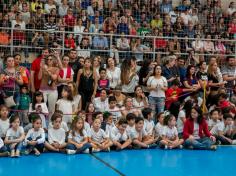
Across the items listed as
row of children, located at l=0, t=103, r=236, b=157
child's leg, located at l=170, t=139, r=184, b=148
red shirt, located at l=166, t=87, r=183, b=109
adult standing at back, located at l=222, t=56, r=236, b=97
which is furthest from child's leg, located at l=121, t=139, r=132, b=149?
adult standing at back, located at l=222, t=56, r=236, b=97

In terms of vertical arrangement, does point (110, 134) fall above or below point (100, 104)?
below

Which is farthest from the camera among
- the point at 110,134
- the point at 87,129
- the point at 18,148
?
the point at 110,134

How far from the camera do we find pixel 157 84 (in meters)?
10.7

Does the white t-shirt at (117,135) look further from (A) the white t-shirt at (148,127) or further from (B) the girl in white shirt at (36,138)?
(B) the girl in white shirt at (36,138)

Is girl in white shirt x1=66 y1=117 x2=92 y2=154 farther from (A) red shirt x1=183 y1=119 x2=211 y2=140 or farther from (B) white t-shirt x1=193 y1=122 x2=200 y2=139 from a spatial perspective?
(B) white t-shirt x1=193 y1=122 x2=200 y2=139

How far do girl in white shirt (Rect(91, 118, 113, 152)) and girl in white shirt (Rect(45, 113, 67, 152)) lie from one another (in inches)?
23.5

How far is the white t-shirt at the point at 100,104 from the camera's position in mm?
10523

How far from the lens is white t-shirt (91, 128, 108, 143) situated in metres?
9.69

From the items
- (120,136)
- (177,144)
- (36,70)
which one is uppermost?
(36,70)

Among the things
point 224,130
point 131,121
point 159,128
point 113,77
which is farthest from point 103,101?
point 224,130

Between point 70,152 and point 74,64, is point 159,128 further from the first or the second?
point 74,64

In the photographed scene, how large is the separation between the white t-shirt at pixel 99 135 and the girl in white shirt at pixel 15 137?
1.42m

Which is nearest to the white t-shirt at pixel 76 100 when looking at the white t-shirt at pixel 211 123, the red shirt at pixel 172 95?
the red shirt at pixel 172 95

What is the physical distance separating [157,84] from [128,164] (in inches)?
107
